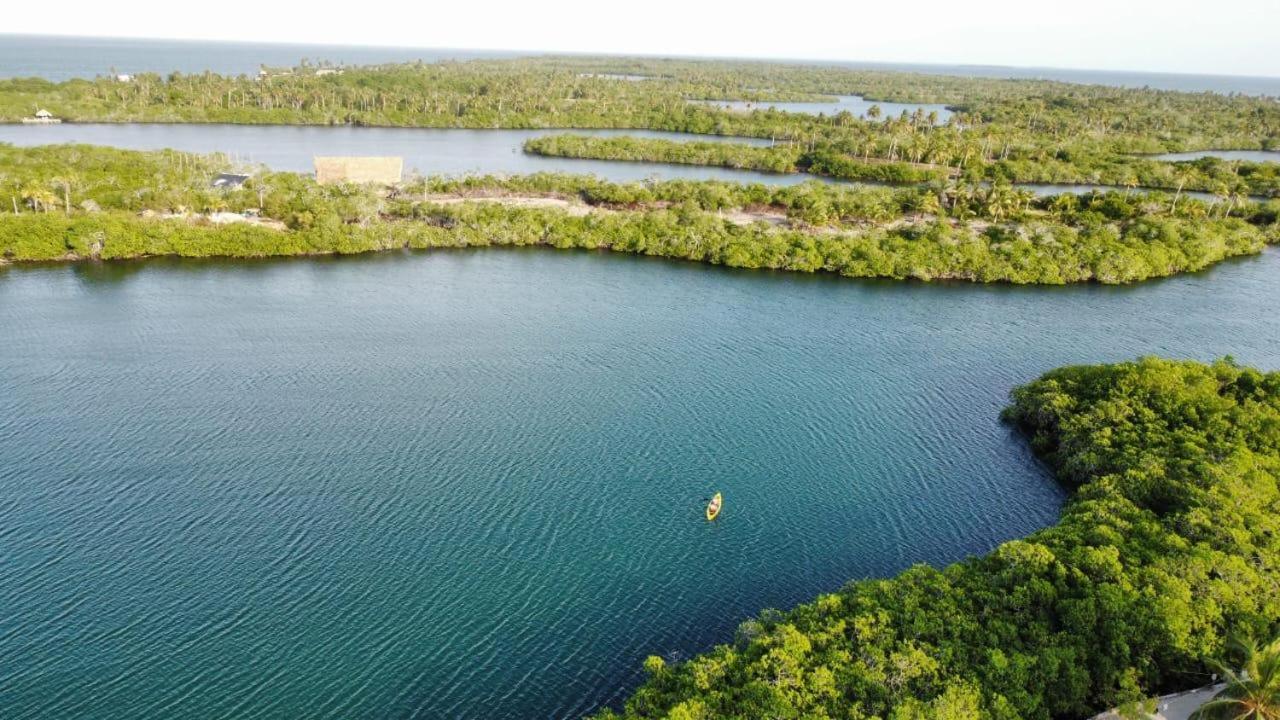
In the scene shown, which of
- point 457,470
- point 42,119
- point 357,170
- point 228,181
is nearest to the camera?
point 457,470

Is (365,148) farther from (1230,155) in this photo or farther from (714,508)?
(1230,155)

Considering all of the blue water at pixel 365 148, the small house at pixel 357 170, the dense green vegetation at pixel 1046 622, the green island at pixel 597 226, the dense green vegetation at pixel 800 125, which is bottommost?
the dense green vegetation at pixel 1046 622

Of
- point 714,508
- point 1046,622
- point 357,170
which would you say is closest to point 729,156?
point 357,170

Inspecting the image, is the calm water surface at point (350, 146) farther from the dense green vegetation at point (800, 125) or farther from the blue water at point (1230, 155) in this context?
the blue water at point (1230, 155)

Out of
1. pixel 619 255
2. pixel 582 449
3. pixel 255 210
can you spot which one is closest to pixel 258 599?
pixel 582 449

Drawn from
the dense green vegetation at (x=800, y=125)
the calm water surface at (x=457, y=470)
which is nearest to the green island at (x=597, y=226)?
the calm water surface at (x=457, y=470)
